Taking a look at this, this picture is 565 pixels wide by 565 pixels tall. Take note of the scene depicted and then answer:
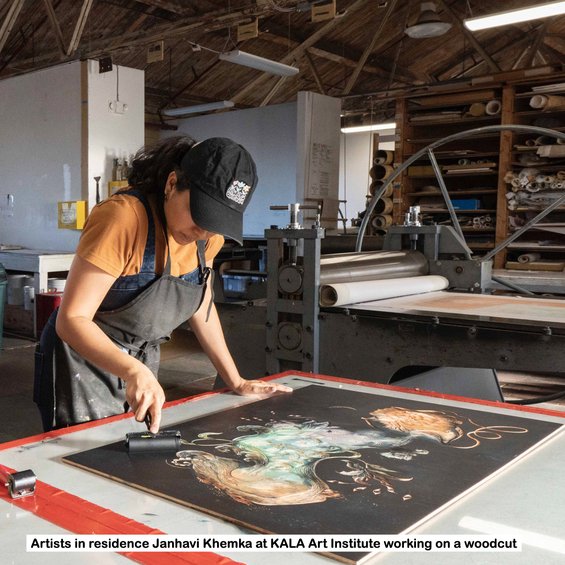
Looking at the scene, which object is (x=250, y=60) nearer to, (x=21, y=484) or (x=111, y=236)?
(x=111, y=236)

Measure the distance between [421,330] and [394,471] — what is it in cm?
122

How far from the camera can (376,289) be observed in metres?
2.65

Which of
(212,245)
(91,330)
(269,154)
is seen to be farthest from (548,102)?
(91,330)

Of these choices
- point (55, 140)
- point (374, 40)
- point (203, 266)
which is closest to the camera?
point (203, 266)

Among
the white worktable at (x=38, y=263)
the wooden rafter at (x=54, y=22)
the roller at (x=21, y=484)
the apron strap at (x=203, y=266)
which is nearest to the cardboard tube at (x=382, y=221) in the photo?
the white worktable at (x=38, y=263)

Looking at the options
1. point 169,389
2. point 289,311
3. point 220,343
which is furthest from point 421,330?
point 169,389

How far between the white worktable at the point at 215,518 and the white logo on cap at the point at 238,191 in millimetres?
517

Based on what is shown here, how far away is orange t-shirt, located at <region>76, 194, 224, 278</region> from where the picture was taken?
1.39 meters

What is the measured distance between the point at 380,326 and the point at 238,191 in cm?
109

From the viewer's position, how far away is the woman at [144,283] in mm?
1357

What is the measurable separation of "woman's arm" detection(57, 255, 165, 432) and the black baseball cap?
25cm

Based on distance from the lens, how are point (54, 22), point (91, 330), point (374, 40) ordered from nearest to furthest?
point (91, 330), point (54, 22), point (374, 40)

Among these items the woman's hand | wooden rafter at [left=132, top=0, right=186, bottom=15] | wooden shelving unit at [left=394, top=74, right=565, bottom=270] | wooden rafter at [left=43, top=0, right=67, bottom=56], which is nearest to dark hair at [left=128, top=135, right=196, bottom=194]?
the woman's hand

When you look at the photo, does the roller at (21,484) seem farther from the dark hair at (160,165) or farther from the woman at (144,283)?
the dark hair at (160,165)
